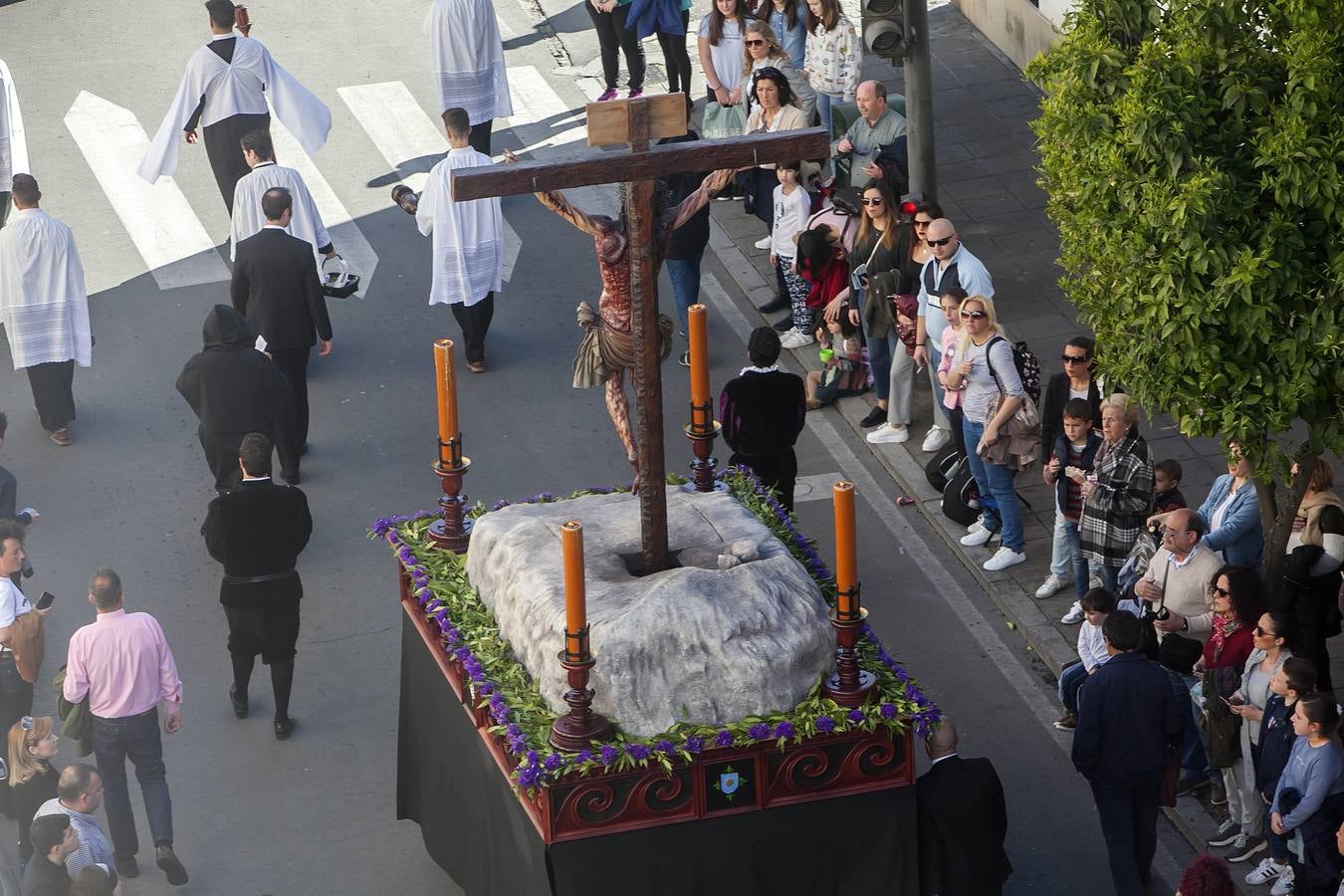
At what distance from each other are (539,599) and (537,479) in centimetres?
548

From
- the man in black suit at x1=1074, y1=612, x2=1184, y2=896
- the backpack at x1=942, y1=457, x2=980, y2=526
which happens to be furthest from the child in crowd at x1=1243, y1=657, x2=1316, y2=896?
the backpack at x1=942, y1=457, x2=980, y2=526

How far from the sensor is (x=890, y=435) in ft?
47.5

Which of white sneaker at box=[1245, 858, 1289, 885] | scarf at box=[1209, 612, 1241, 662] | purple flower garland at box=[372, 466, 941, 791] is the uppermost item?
purple flower garland at box=[372, 466, 941, 791]

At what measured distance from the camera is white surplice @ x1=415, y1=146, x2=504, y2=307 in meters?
15.0

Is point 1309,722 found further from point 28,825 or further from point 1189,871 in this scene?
point 28,825

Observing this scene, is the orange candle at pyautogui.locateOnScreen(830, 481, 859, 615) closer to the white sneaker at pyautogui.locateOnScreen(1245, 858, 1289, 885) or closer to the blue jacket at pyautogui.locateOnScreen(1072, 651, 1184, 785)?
the blue jacket at pyautogui.locateOnScreen(1072, 651, 1184, 785)

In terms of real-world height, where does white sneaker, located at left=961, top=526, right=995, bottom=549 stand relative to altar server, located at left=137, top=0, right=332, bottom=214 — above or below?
below

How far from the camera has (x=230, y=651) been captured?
38.1 ft

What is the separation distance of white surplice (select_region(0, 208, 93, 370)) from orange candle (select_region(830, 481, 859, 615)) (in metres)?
7.98

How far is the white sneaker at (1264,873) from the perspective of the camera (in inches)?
393

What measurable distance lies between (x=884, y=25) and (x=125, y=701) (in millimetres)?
7339

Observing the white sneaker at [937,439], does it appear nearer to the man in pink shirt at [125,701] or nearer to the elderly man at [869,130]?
the elderly man at [869,130]

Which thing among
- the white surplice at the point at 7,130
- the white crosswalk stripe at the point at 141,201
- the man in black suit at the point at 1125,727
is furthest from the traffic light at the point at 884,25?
the white surplice at the point at 7,130

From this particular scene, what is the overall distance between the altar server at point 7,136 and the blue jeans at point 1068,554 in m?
9.44
